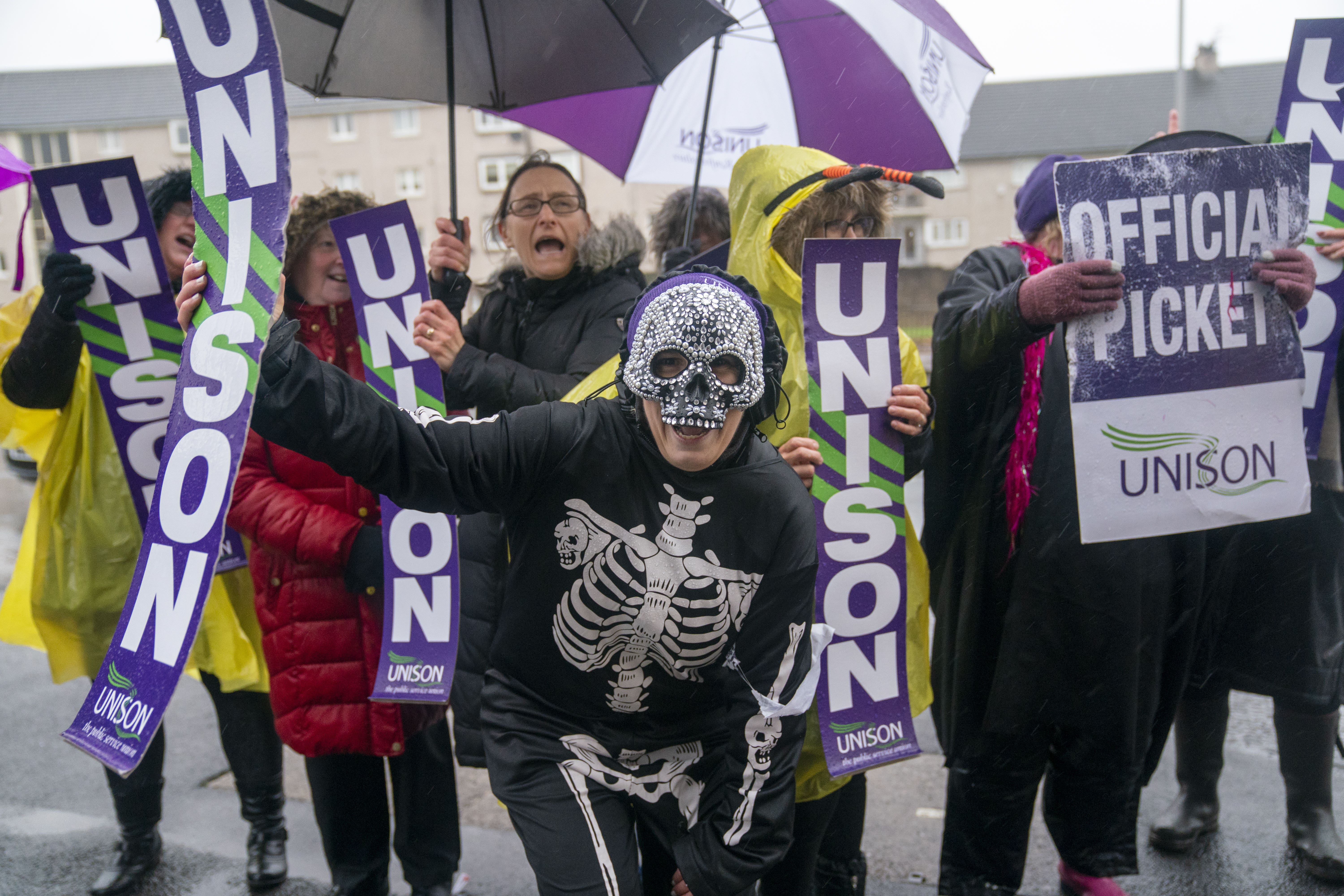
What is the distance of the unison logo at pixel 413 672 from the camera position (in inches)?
108

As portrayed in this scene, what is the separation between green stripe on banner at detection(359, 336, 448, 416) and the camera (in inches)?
113

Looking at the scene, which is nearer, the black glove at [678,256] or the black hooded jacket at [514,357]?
the black hooded jacket at [514,357]

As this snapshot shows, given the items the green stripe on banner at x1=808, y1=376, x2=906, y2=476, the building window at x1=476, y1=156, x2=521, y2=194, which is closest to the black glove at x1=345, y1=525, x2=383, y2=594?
the green stripe on banner at x1=808, y1=376, x2=906, y2=476

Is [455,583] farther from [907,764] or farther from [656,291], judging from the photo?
[907,764]

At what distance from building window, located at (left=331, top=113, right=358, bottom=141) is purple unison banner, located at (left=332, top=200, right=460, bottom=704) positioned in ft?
149

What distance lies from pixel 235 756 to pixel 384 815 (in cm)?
67

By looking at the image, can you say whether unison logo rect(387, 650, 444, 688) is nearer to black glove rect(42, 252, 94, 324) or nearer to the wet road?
the wet road

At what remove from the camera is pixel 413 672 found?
9.11 ft

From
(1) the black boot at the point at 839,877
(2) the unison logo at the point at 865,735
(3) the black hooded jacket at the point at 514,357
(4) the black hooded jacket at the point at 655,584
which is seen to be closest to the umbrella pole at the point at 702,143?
(3) the black hooded jacket at the point at 514,357

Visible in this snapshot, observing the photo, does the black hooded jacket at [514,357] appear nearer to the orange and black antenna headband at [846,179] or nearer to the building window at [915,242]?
the orange and black antenna headband at [846,179]

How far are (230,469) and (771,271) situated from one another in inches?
56.2

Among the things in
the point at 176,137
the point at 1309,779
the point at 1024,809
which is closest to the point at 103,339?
the point at 1024,809

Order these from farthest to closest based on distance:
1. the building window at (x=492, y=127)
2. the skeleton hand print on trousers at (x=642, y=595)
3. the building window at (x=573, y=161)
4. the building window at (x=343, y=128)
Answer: the building window at (x=343, y=128)
the building window at (x=492, y=127)
the building window at (x=573, y=161)
the skeleton hand print on trousers at (x=642, y=595)

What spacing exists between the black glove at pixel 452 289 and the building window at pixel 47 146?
2162 inches
